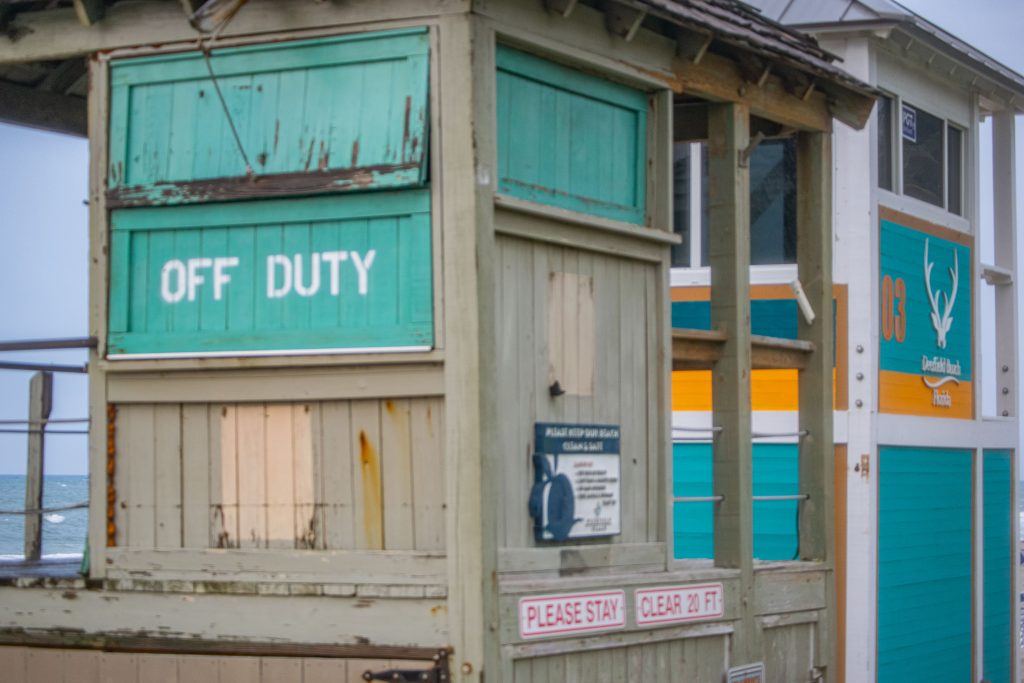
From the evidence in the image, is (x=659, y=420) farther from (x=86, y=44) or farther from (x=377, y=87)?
(x=86, y=44)

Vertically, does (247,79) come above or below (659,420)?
above

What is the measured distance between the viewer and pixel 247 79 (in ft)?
24.1

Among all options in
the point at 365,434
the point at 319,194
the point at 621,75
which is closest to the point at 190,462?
the point at 365,434

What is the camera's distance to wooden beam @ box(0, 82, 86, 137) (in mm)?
8984

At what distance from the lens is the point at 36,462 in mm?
9477

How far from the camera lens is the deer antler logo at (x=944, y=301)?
16.2m

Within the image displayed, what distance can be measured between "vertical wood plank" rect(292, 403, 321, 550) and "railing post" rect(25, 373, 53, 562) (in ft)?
9.36

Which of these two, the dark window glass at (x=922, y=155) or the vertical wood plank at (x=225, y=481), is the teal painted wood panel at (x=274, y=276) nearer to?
the vertical wood plank at (x=225, y=481)

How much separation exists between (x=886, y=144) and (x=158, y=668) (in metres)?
10.7

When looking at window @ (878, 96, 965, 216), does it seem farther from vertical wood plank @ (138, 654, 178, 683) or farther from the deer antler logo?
vertical wood plank @ (138, 654, 178, 683)

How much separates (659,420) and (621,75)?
179cm

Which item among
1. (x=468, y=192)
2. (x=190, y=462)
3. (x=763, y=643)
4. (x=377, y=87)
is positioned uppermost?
(x=377, y=87)

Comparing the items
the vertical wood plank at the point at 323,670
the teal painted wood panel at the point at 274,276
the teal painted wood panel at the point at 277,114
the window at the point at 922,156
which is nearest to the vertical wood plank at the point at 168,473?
the teal painted wood panel at the point at 274,276

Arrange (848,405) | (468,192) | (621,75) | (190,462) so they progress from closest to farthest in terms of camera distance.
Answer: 1. (468,192)
2. (190,462)
3. (621,75)
4. (848,405)
